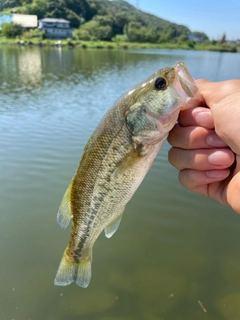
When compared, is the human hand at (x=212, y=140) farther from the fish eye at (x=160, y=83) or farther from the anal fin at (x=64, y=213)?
the anal fin at (x=64, y=213)

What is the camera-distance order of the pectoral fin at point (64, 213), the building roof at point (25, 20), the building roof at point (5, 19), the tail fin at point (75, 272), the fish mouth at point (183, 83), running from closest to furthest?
1. the fish mouth at point (183, 83)
2. the pectoral fin at point (64, 213)
3. the tail fin at point (75, 272)
4. the building roof at point (5, 19)
5. the building roof at point (25, 20)

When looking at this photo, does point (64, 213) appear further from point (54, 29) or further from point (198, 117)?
point (54, 29)

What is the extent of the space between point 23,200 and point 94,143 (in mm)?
5082

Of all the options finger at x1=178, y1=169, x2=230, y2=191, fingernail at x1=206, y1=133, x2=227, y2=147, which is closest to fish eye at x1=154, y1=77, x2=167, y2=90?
fingernail at x1=206, y1=133, x2=227, y2=147

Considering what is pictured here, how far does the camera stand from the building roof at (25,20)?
337ft

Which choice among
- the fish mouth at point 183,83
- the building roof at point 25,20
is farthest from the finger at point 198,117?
the building roof at point 25,20

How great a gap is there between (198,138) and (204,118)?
0.16m

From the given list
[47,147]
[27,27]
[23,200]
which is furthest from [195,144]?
[27,27]

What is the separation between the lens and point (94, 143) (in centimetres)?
241

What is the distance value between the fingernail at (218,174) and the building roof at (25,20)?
4475 inches

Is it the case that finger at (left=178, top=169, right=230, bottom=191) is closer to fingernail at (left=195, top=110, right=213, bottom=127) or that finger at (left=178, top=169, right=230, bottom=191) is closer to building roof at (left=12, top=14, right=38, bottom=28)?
fingernail at (left=195, top=110, right=213, bottom=127)

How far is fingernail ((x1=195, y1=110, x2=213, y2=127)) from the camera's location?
223 cm

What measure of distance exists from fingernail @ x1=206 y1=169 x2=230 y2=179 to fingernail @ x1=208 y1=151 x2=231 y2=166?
0.15 metres

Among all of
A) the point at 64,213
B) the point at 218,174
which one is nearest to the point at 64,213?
the point at 64,213
